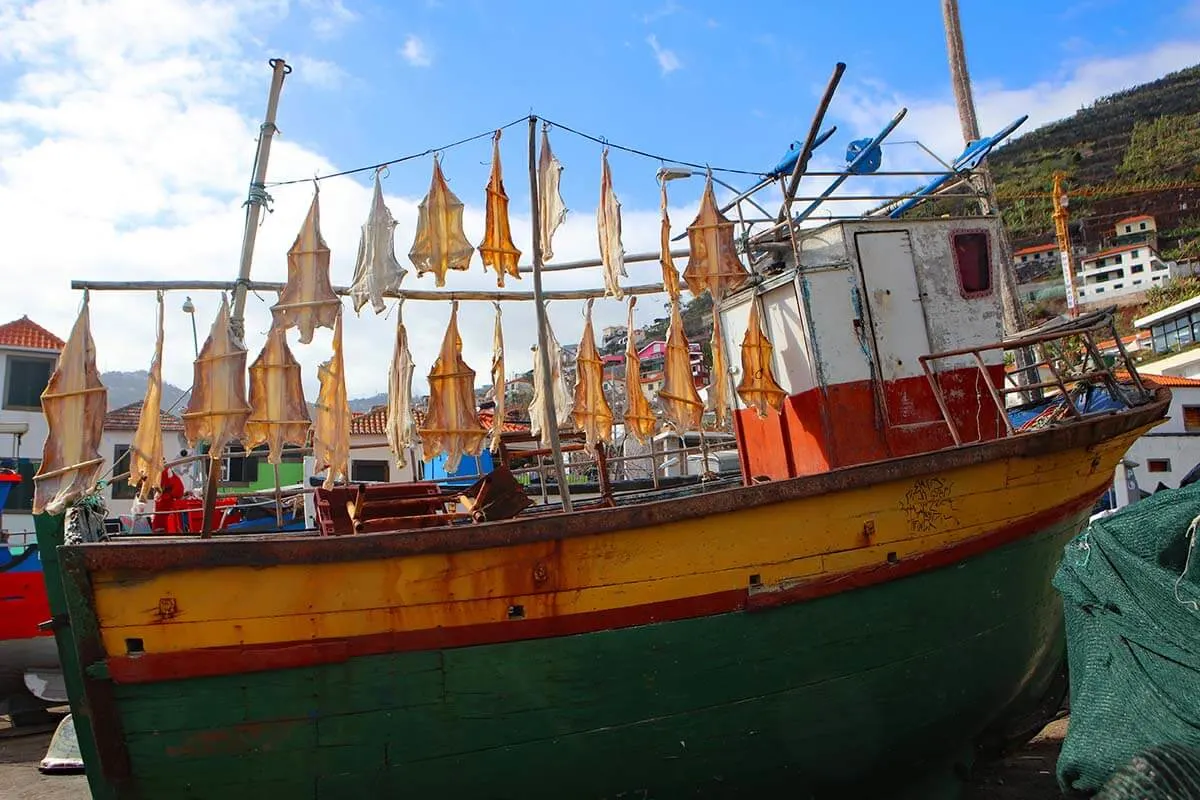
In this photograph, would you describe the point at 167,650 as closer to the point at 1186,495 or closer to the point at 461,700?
the point at 461,700

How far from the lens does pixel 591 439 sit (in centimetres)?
734

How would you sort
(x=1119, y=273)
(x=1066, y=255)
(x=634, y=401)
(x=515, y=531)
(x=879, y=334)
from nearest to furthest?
(x=515, y=531) → (x=879, y=334) → (x=634, y=401) → (x=1066, y=255) → (x=1119, y=273)

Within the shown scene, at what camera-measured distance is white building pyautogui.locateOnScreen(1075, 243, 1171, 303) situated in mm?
54562

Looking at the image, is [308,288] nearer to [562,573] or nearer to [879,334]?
[562,573]

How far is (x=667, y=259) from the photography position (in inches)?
269

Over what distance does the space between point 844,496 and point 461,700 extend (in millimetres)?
2783

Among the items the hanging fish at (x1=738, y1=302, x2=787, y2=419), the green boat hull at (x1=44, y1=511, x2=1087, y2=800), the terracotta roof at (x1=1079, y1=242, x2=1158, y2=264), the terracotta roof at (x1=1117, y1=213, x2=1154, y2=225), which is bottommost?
the green boat hull at (x1=44, y1=511, x2=1087, y2=800)

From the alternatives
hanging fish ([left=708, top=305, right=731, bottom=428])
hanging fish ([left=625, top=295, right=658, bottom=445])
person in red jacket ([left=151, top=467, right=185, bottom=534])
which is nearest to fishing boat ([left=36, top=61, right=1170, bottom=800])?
hanging fish ([left=708, top=305, right=731, bottom=428])

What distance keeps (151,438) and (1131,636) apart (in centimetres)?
628

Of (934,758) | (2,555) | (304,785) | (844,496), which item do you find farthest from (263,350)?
(2,555)

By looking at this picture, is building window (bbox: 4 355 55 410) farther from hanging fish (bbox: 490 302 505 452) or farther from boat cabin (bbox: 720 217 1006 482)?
boat cabin (bbox: 720 217 1006 482)

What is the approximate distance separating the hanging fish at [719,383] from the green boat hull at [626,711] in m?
2.76

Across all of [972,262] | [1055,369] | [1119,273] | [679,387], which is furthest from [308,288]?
[1119,273]

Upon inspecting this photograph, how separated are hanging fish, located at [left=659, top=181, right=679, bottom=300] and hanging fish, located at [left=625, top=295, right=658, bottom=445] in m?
0.60
